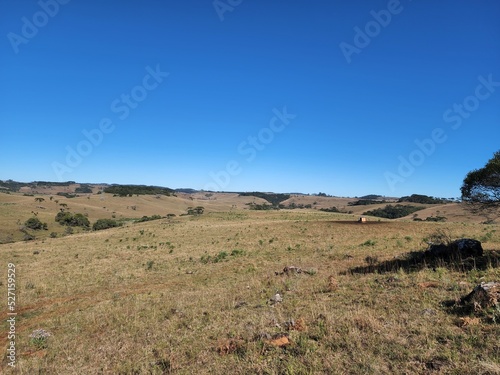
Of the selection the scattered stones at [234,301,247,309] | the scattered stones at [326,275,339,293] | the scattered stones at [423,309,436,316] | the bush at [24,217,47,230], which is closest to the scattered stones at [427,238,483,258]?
the scattered stones at [326,275,339,293]

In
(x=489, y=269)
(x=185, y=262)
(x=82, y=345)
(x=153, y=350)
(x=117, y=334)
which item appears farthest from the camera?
(x=185, y=262)

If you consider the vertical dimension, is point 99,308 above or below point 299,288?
below

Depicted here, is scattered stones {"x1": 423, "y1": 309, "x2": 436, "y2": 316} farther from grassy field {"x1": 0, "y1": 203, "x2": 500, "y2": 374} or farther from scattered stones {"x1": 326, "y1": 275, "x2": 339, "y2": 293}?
scattered stones {"x1": 326, "y1": 275, "x2": 339, "y2": 293}

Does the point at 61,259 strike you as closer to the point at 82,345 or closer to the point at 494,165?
the point at 82,345

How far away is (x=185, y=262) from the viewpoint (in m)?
21.8

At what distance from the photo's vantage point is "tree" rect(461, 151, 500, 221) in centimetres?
1532

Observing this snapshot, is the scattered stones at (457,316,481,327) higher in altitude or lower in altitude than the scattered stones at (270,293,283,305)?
higher

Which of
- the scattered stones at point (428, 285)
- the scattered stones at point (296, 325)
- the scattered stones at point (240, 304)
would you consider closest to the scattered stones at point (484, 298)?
the scattered stones at point (428, 285)

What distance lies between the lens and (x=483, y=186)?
53.2 feet

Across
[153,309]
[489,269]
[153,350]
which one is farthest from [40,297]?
[489,269]

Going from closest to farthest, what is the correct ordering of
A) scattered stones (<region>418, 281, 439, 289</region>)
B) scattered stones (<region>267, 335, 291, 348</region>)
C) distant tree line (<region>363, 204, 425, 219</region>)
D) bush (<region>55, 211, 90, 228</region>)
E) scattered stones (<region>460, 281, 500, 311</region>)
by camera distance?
scattered stones (<region>267, 335, 291, 348</region>) < scattered stones (<region>460, 281, 500, 311</region>) < scattered stones (<region>418, 281, 439, 289</region>) < bush (<region>55, 211, 90, 228</region>) < distant tree line (<region>363, 204, 425, 219</region>)

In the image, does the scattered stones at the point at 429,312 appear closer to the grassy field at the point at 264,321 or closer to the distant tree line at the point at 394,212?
the grassy field at the point at 264,321

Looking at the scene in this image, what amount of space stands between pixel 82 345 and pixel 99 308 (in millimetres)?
4108

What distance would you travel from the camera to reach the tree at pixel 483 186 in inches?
603
